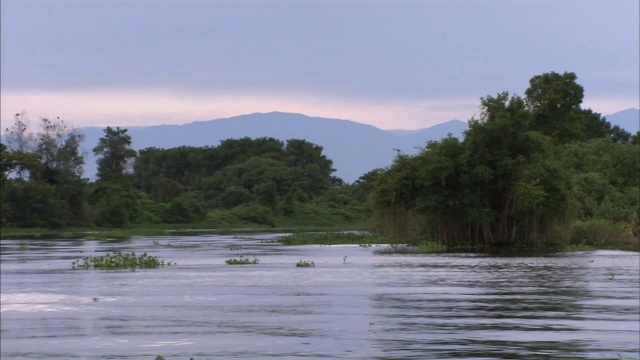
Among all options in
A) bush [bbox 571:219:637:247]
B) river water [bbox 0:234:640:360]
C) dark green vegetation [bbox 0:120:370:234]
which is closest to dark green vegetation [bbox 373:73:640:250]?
bush [bbox 571:219:637:247]

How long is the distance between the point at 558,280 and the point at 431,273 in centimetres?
489

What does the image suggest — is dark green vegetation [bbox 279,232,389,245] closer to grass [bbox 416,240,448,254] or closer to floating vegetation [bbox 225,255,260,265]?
grass [bbox 416,240,448,254]

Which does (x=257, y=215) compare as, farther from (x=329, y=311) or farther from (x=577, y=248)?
(x=329, y=311)

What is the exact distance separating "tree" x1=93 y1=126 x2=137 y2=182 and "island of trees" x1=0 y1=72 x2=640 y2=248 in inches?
5.3

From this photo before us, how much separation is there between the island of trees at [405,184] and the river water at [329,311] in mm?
11524

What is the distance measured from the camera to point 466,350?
16.7 metres

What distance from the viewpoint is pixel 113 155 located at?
10500 cm

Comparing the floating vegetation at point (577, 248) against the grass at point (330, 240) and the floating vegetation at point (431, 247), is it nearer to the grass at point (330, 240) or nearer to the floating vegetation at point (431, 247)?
the floating vegetation at point (431, 247)

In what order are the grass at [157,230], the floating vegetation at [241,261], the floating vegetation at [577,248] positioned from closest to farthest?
the floating vegetation at [241,261] < the floating vegetation at [577,248] < the grass at [157,230]

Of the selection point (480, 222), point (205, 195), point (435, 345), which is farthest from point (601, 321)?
point (205, 195)

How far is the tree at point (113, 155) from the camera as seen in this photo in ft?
342

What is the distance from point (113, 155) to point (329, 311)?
85226mm

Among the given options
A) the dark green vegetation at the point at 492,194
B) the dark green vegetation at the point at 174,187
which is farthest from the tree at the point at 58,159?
the dark green vegetation at the point at 492,194

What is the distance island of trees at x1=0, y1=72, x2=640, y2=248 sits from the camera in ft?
167
